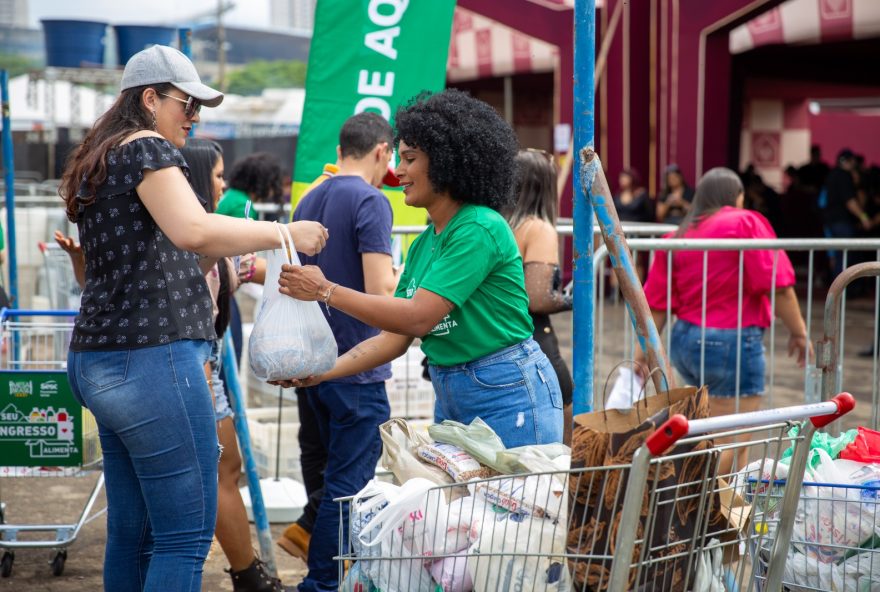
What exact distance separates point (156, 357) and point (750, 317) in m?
3.75

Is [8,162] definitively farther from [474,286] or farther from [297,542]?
[474,286]

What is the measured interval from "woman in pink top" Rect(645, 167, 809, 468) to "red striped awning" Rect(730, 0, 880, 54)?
8881mm

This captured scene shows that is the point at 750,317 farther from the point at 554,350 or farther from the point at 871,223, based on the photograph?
the point at 871,223

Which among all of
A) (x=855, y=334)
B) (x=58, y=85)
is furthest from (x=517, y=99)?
(x=58, y=85)

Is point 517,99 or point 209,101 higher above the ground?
point 517,99

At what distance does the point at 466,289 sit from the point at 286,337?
Answer: 0.59 m

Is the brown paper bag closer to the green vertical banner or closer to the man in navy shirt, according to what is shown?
the man in navy shirt

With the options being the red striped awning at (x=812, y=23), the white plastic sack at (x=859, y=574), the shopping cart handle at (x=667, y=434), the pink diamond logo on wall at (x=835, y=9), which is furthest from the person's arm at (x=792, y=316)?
the pink diamond logo on wall at (x=835, y=9)

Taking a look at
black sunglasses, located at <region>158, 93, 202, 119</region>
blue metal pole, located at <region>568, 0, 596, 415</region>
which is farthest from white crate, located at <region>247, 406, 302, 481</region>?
black sunglasses, located at <region>158, 93, 202, 119</region>

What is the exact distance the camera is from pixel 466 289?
2994mm

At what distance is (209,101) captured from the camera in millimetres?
3027

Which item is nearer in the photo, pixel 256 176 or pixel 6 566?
pixel 6 566

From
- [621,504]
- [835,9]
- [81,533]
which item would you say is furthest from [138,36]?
[621,504]

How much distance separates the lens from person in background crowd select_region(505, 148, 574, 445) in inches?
177
